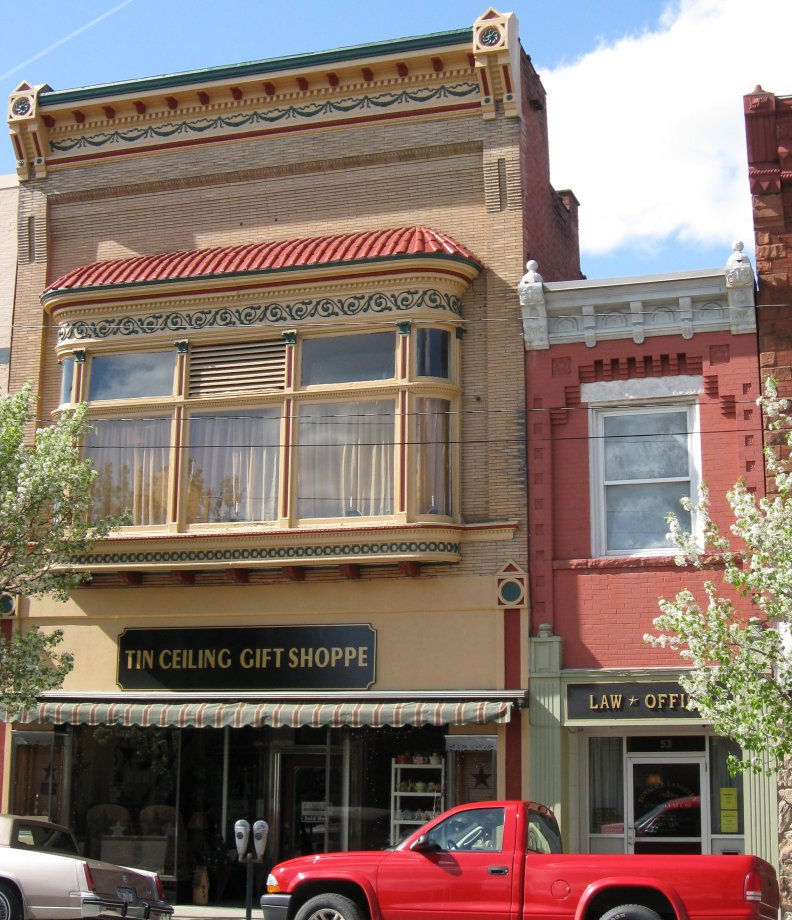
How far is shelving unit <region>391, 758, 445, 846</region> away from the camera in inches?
696

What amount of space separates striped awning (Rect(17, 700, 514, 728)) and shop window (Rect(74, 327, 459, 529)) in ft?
8.36

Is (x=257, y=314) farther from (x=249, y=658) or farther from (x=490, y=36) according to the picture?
(x=490, y=36)

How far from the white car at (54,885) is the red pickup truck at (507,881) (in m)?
1.91

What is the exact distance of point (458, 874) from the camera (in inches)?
487

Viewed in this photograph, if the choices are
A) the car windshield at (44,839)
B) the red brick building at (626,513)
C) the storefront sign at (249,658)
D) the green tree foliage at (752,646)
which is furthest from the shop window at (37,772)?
the green tree foliage at (752,646)

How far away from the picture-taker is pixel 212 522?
62.1 ft

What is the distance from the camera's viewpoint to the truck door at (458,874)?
12219mm

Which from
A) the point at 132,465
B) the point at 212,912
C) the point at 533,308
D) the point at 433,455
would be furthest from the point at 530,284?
the point at 212,912

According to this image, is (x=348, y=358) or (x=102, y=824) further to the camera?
(x=102, y=824)

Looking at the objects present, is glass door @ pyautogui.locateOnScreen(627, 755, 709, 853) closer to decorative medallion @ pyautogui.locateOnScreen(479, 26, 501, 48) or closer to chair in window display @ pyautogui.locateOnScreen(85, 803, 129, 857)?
chair in window display @ pyautogui.locateOnScreen(85, 803, 129, 857)

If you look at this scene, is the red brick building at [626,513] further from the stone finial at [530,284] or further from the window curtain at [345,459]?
the window curtain at [345,459]

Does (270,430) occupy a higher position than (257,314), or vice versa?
(257,314)

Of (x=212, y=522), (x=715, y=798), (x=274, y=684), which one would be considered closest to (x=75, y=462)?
(x=212, y=522)

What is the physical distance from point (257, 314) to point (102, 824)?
770cm
